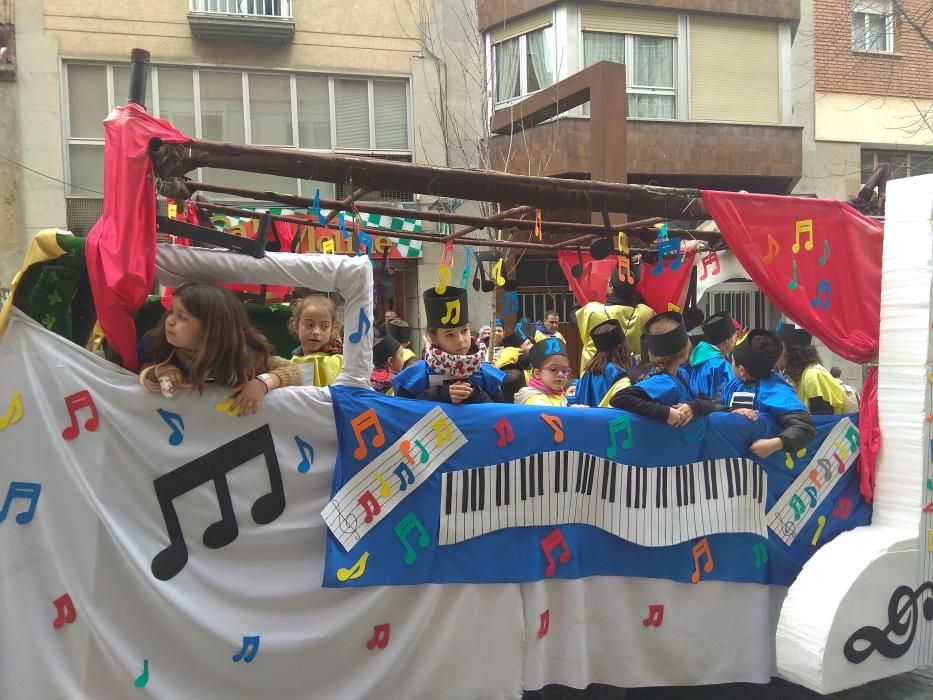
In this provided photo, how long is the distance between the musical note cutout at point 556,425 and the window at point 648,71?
1392 centimetres

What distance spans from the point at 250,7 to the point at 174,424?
14.6 m

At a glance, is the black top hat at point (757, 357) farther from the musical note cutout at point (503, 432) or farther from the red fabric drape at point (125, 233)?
the red fabric drape at point (125, 233)

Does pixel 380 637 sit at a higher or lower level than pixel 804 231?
lower

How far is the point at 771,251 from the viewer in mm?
4445

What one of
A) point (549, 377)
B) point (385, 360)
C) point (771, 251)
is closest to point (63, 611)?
point (549, 377)

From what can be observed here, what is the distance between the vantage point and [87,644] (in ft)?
9.74

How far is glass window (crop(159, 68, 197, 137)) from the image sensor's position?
1505 centimetres

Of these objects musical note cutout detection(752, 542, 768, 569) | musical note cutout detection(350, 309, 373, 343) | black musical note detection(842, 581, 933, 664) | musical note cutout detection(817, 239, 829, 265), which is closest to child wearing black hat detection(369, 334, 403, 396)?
musical note cutout detection(350, 309, 373, 343)

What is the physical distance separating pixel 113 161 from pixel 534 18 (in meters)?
14.6

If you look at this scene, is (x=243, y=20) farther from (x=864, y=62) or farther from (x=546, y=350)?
(x=864, y=62)

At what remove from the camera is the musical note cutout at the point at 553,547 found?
3.75m

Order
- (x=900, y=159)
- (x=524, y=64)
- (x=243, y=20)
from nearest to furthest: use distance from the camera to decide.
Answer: (x=243, y=20) < (x=524, y=64) < (x=900, y=159)

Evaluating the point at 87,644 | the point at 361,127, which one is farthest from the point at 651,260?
the point at 361,127

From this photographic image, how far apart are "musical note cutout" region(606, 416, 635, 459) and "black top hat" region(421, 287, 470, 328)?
3.01 ft
